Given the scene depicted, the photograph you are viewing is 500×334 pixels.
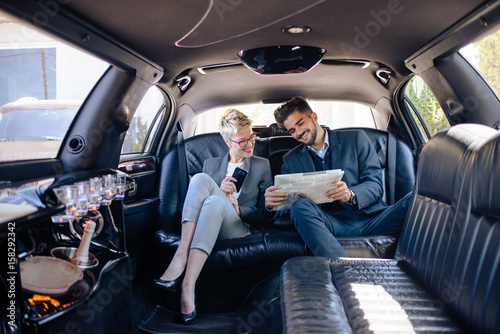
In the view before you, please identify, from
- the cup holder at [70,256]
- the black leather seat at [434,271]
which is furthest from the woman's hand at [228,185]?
the cup holder at [70,256]

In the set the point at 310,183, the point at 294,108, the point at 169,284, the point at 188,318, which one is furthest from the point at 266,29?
the point at 188,318

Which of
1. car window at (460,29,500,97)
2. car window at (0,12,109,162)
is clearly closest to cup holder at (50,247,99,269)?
car window at (0,12,109,162)

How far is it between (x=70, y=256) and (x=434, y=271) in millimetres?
1456

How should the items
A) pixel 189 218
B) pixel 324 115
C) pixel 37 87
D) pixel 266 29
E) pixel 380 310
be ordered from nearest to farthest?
pixel 380 310, pixel 37 87, pixel 266 29, pixel 189 218, pixel 324 115

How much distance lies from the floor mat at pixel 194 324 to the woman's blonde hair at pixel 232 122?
1255 mm

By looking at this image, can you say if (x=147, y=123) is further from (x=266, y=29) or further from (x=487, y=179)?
(x=487, y=179)

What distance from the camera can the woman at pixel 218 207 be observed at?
2305 millimetres

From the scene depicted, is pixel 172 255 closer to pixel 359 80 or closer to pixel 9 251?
pixel 9 251

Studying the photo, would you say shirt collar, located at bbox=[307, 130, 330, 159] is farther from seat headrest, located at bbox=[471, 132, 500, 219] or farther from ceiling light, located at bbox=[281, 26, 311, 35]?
seat headrest, located at bbox=[471, 132, 500, 219]

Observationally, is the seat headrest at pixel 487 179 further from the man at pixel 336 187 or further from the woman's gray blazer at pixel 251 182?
the woman's gray blazer at pixel 251 182

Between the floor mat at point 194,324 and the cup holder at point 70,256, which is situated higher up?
the cup holder at point 70,256

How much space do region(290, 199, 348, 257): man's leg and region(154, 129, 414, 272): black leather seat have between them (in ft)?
0.45

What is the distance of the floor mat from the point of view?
6.98 ft

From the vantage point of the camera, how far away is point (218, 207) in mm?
2490
